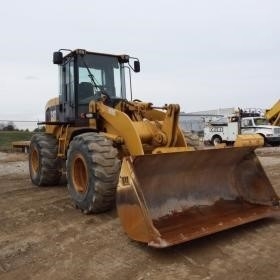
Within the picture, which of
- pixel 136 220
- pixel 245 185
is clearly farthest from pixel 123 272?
pixel 245 185

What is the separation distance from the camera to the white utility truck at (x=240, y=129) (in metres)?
24.0

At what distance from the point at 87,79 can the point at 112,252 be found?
397cm

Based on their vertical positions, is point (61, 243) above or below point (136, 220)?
below

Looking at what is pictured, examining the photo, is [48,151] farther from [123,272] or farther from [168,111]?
[123,272]

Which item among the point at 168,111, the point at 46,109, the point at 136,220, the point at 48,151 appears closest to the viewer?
the point at 136,220

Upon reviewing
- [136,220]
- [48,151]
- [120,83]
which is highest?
[120,83]

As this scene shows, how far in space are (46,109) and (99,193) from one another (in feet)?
15.4

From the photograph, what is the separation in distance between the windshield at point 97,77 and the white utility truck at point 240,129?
670 inches

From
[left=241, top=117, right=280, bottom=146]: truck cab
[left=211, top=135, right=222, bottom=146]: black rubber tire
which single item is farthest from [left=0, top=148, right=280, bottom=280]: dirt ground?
[left=211, top=135, right=222, bottom=146]: black rubber tire

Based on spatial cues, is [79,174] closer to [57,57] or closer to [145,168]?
[145,168]

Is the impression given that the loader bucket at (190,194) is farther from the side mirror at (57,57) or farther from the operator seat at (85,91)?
the side mirror at (57,57)

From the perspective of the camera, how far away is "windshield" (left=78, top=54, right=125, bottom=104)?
810 centimetres

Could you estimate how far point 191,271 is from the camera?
14.5 feet

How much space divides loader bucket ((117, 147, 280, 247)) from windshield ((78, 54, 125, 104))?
2.69 metres
